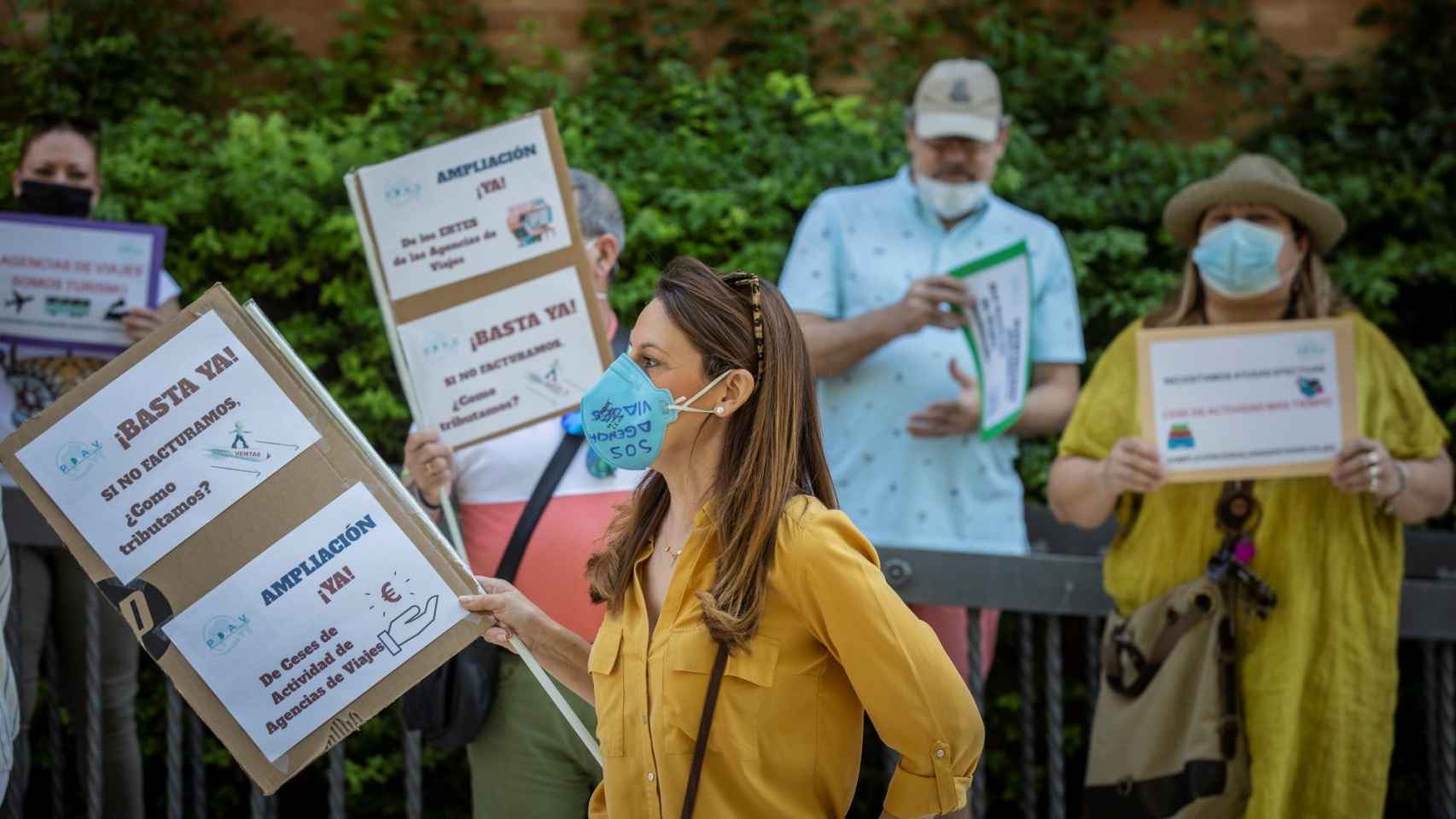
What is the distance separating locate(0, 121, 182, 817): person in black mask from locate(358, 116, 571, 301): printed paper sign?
3.78 feet

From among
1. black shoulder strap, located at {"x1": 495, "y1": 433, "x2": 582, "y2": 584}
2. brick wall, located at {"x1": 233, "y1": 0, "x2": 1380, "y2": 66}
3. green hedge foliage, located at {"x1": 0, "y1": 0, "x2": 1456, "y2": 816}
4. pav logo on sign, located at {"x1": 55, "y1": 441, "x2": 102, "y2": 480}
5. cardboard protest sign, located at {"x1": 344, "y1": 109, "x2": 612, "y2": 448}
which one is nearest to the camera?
pav logo on sign, located at {"x1": 55, "y1": 441, "x2": 102, "y2": 480}

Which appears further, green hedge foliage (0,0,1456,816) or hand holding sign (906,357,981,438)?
green hedge foliage (0,0,1456,816)

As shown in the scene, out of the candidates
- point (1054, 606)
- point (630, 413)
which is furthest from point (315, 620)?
point (1054, 606)

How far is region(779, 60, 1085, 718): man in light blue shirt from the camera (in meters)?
5.06

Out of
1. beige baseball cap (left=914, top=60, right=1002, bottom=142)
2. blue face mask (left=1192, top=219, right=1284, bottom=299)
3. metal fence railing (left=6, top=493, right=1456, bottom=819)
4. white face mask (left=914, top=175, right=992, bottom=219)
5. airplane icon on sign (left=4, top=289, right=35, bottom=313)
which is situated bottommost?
metal fence railing (left=6, top=493, right=1456, bottom=819)

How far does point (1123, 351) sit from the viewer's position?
4758mm

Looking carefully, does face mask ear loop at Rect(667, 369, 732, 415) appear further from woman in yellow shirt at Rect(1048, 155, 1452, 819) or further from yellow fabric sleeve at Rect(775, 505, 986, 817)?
woman in yellow shirt at Rect(1048, 155, 1452, 819)

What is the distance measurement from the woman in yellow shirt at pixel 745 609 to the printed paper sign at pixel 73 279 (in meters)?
2.53

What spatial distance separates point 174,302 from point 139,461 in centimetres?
231

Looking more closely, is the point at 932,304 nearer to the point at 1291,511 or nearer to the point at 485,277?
the point at 1291,511

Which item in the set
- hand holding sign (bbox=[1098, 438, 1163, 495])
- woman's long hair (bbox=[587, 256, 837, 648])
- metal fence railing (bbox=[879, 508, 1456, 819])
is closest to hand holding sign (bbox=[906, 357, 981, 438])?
metal fence railing (bbox=[879, 508, 1456, 819])

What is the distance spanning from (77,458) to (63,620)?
2.09 m

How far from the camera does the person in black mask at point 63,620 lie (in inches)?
192

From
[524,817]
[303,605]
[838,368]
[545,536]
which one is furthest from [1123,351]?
[303,605]
